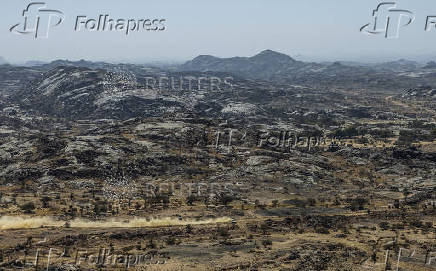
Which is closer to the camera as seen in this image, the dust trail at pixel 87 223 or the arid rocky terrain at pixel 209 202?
the arid rocky terrain at pixel 209 202

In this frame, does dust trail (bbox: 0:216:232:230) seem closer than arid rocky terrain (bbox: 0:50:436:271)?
No

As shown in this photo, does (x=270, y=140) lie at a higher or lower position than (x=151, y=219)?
higher

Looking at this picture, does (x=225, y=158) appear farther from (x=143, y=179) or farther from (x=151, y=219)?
(x=151, y=219)

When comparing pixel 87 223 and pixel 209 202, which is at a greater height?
pixel 209 202

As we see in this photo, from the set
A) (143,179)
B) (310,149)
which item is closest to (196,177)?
(143,179)

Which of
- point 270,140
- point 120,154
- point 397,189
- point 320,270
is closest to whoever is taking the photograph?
point 320,270

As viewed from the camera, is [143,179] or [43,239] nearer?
[43,239]

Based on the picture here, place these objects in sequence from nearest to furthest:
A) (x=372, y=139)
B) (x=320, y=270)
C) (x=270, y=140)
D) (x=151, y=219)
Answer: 1. (x=320, y=270)
2. (x=151, y=219)
3. (x=270, y=140)
4. (x=372, y=139)

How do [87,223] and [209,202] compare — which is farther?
[209,202]
